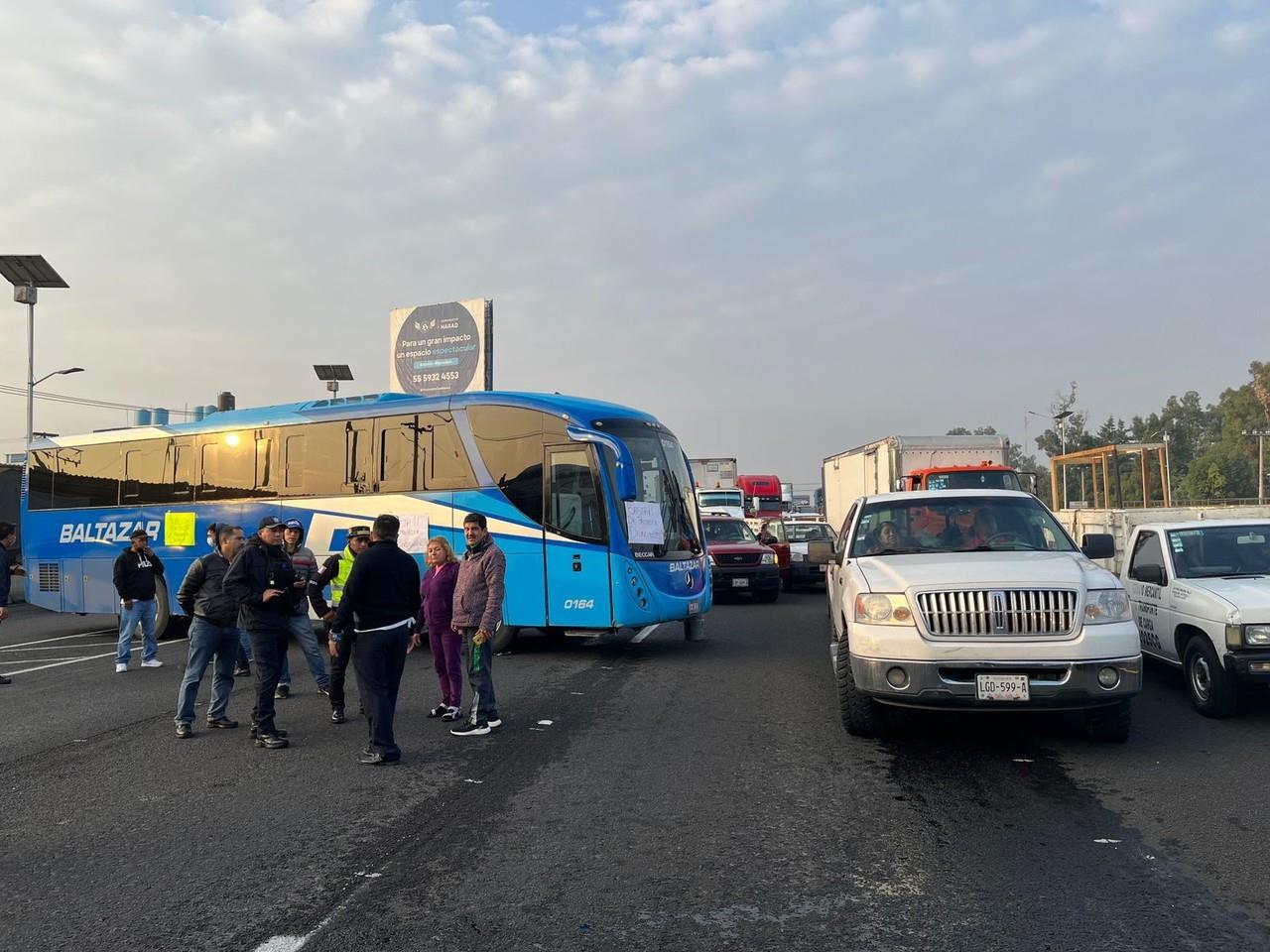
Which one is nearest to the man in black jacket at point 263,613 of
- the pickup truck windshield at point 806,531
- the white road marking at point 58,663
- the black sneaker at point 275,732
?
the black sneaker at point 275,732

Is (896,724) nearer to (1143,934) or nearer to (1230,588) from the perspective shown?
(1230,588)

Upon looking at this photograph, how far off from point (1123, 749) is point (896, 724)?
1.58 m

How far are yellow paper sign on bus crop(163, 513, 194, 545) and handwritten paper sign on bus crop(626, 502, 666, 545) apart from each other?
26.2 ft

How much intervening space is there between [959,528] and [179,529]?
12612 mm

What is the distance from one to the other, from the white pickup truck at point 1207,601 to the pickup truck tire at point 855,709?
111 inches

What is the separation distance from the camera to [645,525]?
1168cm

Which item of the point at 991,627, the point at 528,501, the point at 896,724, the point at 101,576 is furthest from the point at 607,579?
the point at 101,576

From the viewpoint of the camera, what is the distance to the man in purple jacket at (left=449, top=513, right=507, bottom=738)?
24.2 ft

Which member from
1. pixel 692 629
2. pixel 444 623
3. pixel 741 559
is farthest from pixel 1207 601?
pixel 741 559

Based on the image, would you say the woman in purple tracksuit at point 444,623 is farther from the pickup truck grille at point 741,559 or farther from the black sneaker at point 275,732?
the pickup truck grille at point 741,559

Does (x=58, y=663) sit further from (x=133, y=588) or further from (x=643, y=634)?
(x=643, y=634)

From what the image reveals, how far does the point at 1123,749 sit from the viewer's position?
258 inches

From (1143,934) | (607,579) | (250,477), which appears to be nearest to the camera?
(1143,934)

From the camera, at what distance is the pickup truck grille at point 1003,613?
6219 mm
